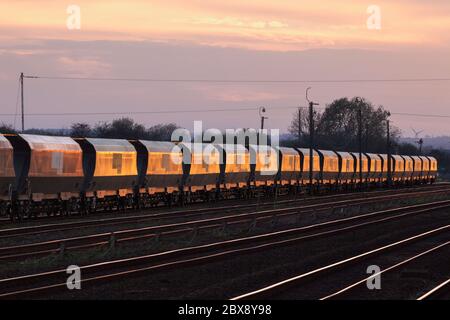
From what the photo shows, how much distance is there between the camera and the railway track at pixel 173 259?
635 inches

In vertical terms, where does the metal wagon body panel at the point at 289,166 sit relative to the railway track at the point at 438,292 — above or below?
above

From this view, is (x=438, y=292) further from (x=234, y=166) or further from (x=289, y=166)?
(x=289, y=166)

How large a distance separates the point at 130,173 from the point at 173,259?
21.1 m

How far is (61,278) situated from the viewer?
17.3m

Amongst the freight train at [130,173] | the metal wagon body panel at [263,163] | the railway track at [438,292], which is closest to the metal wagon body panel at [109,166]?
the freight train at [130,173]

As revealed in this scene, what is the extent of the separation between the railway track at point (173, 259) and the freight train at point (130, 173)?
34.8 feet

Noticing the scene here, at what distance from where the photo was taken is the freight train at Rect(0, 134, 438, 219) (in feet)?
108

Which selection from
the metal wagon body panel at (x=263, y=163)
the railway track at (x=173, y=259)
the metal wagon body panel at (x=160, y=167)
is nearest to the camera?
the railway track at (x=173, y=259)

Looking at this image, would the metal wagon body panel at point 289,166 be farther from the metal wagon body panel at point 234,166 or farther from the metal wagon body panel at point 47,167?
the metal wagon body panel at point 47,167

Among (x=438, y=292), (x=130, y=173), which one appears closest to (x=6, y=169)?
(x=130, y=173)

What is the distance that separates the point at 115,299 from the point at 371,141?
16363cm
